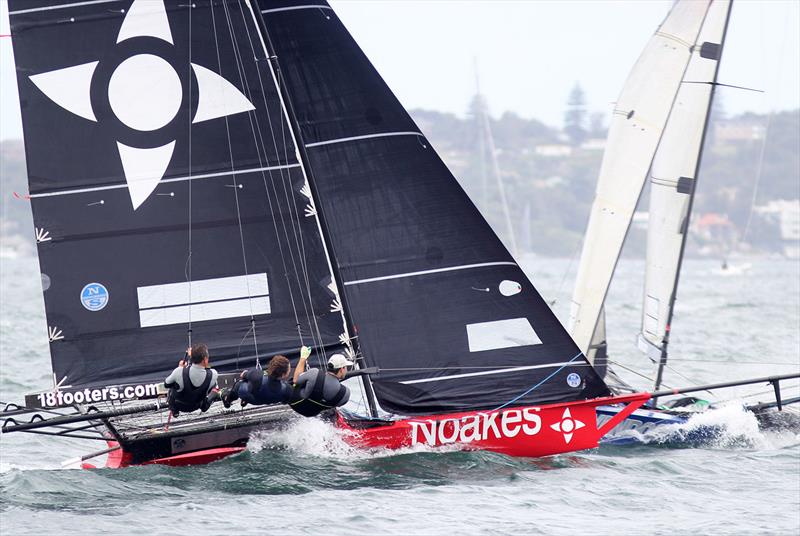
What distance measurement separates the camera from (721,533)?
28.0 feet

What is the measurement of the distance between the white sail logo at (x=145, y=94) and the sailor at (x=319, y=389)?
195 cm

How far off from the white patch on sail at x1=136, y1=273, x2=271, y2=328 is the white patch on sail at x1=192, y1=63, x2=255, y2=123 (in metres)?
1.29

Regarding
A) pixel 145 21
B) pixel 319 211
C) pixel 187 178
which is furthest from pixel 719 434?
pixel 145 21

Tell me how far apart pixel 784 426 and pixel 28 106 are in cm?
711

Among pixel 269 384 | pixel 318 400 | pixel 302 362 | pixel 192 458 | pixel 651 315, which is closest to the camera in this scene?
pixel 269 384

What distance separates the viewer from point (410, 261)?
1028 centimetres

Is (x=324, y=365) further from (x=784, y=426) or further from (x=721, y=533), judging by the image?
(x=784, y=426)

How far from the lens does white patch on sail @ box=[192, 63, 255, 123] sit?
10250mm

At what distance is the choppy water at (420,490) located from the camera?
8602 millimetres

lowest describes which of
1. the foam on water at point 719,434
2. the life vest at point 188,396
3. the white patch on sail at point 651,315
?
the foam on water at point 719,434

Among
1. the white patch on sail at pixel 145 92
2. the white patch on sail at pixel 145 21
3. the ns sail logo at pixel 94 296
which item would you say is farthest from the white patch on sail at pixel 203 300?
the white patch on sail at pixel 145 21

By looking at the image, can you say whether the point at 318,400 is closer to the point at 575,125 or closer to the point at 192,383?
the point at 192,383

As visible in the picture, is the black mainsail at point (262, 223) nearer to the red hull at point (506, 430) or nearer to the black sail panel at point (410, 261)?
the black sail panel at point (410, 261)

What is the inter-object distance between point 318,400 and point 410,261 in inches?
54.3
